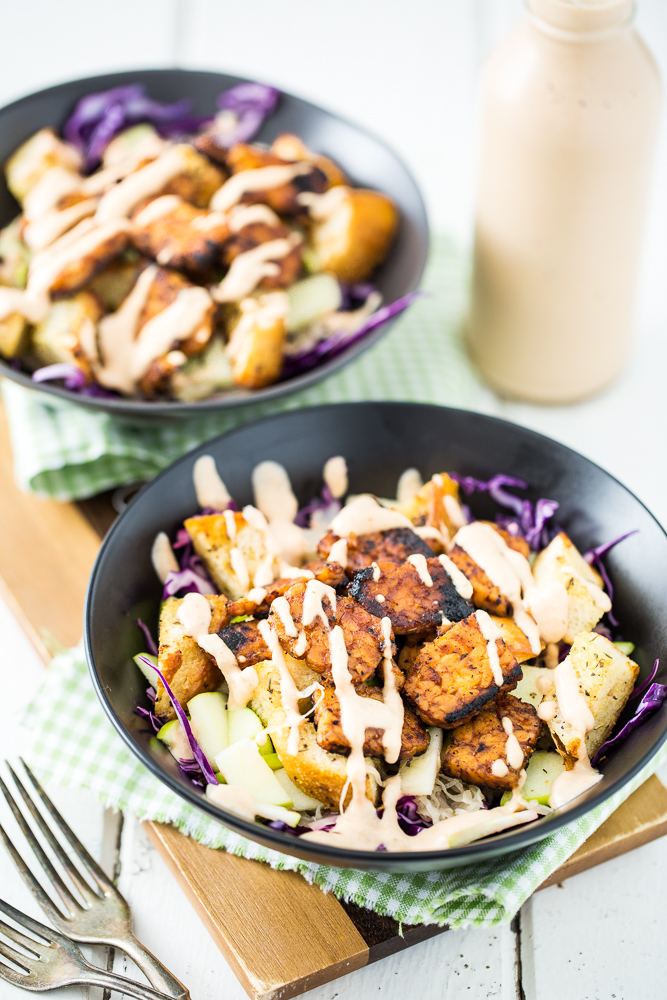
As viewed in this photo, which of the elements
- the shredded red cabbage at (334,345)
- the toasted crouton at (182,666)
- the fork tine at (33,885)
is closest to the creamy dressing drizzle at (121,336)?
the shredded red cabbage at (334,345)

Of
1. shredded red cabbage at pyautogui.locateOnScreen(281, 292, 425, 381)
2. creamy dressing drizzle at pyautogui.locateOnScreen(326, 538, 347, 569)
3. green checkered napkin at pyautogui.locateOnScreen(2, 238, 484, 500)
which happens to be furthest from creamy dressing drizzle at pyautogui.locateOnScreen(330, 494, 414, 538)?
shredded red cabbage at pyautogui.locateOnScreen(281, 292, 425, 381)

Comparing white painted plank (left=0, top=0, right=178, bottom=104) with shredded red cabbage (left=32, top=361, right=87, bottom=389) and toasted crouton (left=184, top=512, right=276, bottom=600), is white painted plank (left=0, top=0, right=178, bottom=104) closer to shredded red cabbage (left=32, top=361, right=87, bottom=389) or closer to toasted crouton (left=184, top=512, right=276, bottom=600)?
shredded red cabbage (left=32, top=361, right=87, bottom=389)

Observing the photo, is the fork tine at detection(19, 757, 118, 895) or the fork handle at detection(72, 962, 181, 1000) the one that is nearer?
the fork handle at detection(72, 962, 181, 1000)

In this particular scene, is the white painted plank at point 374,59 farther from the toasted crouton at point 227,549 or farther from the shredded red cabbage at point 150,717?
the shredded red cabbage at point 150,717

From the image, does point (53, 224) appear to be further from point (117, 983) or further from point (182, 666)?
point (117, 983)

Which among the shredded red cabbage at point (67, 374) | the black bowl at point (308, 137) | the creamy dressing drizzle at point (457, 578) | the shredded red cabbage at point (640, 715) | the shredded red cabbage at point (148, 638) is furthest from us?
the black bowl at point (308, 137)

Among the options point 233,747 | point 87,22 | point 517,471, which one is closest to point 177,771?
point 233,747
